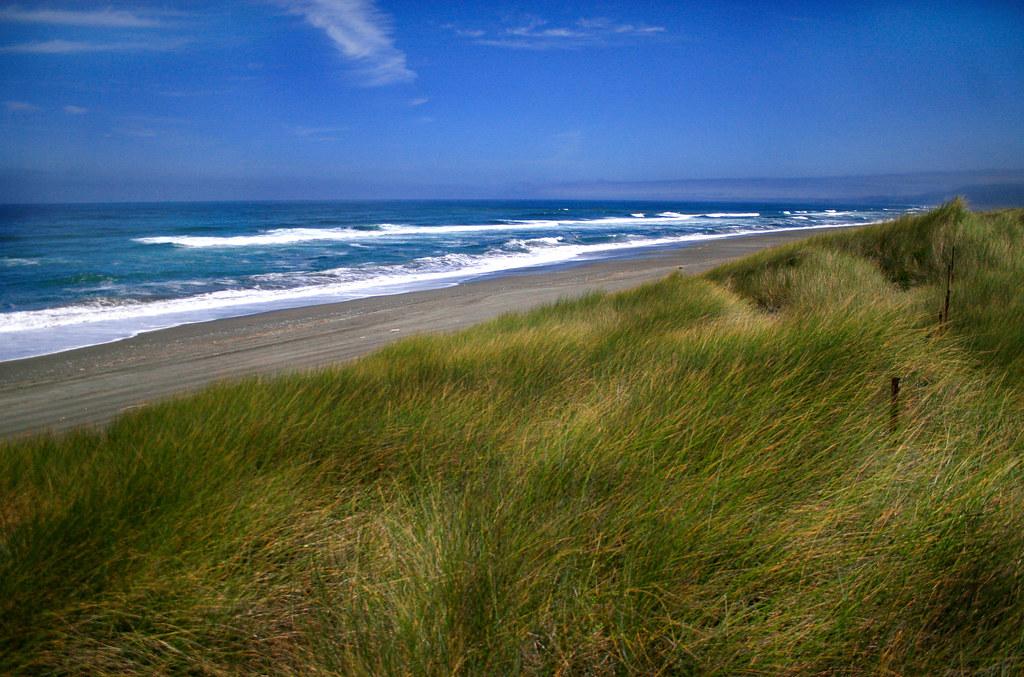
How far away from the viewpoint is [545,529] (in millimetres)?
2107

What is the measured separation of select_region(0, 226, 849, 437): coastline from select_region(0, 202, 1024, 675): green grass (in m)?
2.64

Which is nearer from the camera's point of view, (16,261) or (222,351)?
(222,351)

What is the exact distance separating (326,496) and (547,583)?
1.11m

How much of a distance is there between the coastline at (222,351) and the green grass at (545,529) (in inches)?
104

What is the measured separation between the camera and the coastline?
6.17m

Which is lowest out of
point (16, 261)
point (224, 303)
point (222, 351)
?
point (222, 351)

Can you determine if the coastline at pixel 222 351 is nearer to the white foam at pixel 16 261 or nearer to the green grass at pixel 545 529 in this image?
the green grass at pixel 545 529

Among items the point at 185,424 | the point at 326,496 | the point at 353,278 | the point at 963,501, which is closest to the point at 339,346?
the point at 185,424

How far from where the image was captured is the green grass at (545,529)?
1743mm

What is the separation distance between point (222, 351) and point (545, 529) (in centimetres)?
755

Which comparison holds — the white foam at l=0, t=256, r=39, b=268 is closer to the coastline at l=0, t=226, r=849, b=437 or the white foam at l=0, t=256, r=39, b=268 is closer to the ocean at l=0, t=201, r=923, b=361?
the ocean at l=0, t=201, r=923, b=361

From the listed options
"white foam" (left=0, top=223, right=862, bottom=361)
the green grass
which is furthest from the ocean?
the green grass

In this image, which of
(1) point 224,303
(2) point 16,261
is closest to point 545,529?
(1) point 224,303

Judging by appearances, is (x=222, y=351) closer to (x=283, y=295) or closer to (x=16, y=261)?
(x=283, y=295)
